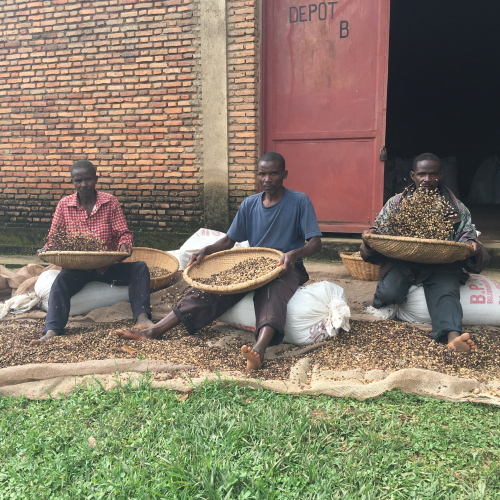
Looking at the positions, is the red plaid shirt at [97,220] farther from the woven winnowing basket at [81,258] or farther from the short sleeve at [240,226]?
the short sleeve at [240,226]

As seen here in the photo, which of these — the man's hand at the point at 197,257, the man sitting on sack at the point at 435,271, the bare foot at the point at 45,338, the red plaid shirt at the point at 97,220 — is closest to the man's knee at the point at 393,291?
the man sitting on sack at the point at 435,271

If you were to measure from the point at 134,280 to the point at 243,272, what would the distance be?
1.07 metres

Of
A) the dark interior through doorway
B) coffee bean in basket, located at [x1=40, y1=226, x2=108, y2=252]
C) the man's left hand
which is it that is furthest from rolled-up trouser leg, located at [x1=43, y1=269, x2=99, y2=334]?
the dark interior through doorway

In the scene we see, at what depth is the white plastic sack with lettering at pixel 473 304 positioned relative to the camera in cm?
332

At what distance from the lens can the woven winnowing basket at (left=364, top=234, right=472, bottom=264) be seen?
295 cm

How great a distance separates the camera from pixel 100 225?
12.9 ft

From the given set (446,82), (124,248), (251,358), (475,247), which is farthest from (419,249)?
(446,82)

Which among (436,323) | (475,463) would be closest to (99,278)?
(436,323)

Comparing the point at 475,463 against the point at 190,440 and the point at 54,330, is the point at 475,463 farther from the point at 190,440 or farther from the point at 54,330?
the point at 54,330

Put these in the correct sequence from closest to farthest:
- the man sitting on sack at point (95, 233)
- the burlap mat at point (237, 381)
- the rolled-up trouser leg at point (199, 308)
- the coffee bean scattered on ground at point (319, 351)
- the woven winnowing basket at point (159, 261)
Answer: the burlap mat at point (237, 381)
the coffee bean scattered on ground at point (319, 351)
the rolled-up trouser leg at point (199, 308)
the man sitting on sack at point (95, 233)
the woven winnowing basket at point (159, 261)

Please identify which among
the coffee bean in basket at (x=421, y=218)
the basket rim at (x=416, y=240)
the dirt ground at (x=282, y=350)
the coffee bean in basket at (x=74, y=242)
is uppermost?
the coffee bean in basket at (x=421, y=218)

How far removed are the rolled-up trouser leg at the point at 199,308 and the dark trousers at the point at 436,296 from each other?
1.07 metres

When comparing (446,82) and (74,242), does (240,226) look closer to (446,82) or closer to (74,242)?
(74,242)

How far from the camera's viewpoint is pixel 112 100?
19.7 feet
